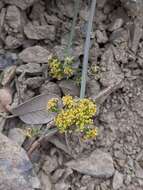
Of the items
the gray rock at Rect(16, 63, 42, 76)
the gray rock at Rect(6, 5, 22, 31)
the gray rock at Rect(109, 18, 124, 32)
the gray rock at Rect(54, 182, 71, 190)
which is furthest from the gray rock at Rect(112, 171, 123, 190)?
the gray rock at Rect(6, 5, 22, 31)

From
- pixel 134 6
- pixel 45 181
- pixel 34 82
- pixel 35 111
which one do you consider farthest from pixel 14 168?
pixel 134 6

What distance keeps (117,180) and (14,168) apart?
0.42 m

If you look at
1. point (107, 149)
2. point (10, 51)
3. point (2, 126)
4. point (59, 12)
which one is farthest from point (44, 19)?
point (107, 149)

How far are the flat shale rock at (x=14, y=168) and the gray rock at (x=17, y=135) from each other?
0.14 feet

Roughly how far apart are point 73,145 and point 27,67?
406 mm

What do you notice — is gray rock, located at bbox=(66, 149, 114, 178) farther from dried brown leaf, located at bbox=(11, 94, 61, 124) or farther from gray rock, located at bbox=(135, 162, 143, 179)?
dried brown leaf, located at bbox=(11, 94, 61, 124)

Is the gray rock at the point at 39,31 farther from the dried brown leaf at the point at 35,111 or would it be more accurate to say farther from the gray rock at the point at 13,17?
the dried brown leaf at the point at 35,111

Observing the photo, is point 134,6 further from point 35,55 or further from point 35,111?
point 35,111

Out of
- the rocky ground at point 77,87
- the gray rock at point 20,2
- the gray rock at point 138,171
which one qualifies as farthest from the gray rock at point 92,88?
the gray rock at point 20,2

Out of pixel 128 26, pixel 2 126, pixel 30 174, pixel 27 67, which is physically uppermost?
pixel 128 26

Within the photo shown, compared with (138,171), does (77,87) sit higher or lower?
higher

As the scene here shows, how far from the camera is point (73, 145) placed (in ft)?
5.86

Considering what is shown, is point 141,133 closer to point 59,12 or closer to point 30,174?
point 30,174

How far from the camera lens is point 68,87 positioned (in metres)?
1.86
